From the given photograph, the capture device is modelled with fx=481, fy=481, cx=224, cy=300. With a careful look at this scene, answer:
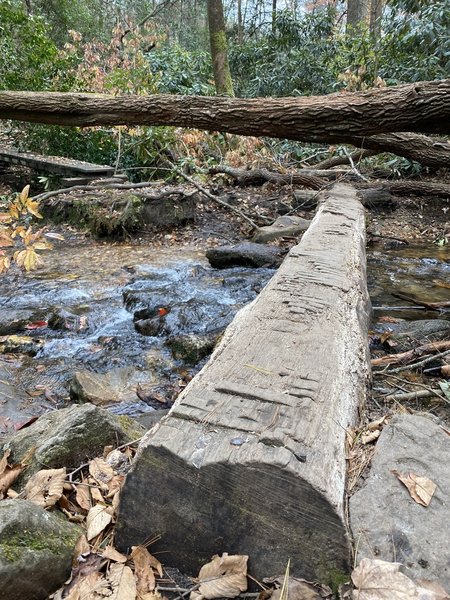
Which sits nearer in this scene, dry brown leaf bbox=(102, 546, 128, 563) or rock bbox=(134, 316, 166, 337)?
dry brown leaf bbox=(102, 546, 128, 563)

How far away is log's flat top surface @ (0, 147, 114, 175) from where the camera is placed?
28.9 feet

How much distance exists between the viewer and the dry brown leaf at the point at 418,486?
144 cm

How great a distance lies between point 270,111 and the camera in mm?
3916

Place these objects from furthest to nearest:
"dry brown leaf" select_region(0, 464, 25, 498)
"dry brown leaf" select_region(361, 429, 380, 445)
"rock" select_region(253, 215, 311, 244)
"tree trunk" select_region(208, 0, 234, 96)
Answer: "tree trunk" select_region(208, 0, 234, 96), "rock" select_region(253, 215, 311, 244), "dry brown leaf" select_region(0, 464, 25, 498), "dry brown leaf" select_region(361, 429, 380, 445)

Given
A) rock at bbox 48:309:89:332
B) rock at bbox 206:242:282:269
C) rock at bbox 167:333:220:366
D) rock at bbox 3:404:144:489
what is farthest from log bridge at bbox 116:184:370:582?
rock at bbox 206:242:282:269

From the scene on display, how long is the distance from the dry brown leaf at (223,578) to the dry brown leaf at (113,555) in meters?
0.24

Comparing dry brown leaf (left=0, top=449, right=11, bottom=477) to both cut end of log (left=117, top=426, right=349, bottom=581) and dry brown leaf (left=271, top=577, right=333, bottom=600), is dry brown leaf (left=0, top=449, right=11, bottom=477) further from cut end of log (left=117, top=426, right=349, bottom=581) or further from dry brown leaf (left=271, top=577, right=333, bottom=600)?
dry brown leaf (left=271, top=577, right=333, bottom=600)

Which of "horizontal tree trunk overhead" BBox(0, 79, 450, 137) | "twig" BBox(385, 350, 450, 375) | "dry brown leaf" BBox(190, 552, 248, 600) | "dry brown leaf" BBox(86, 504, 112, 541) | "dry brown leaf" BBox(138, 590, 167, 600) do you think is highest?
"horizontal tree trunk overhead" BBox(0, 79, 450, 137)

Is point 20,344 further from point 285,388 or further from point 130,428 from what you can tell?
point 285,388

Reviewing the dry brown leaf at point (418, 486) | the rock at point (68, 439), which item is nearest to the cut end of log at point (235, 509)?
the dry brown leaf at point (418, 486)

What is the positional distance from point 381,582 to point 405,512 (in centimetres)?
24

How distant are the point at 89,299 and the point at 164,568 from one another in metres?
3.93

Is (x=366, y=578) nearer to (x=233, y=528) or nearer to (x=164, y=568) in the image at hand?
→ (x=233, y=528)

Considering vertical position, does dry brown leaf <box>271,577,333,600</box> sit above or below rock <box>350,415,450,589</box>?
below
